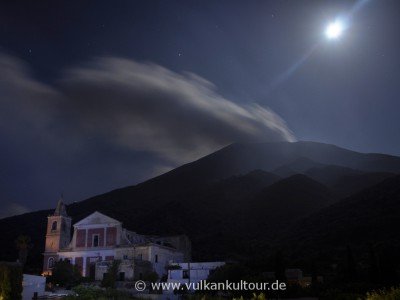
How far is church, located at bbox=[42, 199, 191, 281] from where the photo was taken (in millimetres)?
54219

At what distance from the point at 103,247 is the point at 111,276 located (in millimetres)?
11593

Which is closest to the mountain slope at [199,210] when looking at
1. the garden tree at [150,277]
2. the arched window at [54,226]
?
the arched window at [54,226]

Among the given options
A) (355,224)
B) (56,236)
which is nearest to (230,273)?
(56,236)

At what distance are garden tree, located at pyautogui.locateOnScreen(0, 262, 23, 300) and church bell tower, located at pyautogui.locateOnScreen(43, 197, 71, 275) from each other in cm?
3026

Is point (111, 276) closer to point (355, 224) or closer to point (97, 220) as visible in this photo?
point (97, 220)

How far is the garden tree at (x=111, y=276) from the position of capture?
4554 cm

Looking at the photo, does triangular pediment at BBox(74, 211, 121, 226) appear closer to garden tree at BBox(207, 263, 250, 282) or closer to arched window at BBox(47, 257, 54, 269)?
arched window at BBox(47, 257, 54, 269)

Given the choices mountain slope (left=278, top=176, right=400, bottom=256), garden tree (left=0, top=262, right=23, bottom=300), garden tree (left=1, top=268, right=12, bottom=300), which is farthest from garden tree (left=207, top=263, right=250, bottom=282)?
mountain slope (left=278, top=176, right=400, bottom=256)

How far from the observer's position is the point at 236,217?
117 m

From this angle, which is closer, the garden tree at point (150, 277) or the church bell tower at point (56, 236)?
the garden tree at point (150, 277)

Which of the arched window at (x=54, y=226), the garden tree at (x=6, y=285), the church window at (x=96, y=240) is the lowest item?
the garden tree at (x=6, y=285)

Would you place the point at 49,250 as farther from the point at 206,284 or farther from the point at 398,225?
the point at 398,225

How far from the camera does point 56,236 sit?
63.6 m

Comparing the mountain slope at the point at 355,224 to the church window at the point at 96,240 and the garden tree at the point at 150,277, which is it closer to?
the garden tree at the point at 150,277
